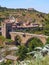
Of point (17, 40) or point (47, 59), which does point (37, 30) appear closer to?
point (17, 40)

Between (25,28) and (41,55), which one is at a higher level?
(41,55)

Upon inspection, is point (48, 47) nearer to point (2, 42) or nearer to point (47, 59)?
point (47, 59)

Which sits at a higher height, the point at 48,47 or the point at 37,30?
the point at 48,47

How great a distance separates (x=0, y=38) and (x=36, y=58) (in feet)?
56.0

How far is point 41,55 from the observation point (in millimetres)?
2039

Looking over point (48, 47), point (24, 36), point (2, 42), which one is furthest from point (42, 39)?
point (48, 47)

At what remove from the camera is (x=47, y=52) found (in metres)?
2.09

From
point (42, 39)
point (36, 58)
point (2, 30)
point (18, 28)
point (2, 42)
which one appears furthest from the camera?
point (18, 28)

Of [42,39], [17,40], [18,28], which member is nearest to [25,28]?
[18,28]

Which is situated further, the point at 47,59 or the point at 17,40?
the point at 17,40

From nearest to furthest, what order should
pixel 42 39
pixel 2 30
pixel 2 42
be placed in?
pixel 42 39
pixel 2 42
pixel 2 30

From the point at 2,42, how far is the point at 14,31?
2333 millimetres

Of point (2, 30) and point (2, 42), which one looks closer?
point (2, 42)

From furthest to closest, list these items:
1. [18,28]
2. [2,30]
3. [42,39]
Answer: [18,28]
[2,30]
[42,39]
